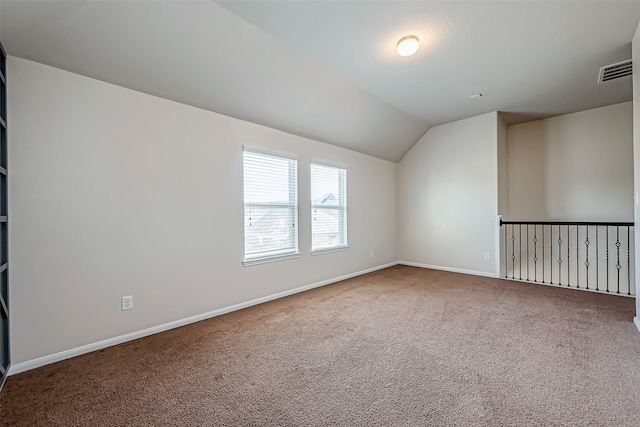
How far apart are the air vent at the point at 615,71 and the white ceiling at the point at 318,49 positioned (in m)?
0.10

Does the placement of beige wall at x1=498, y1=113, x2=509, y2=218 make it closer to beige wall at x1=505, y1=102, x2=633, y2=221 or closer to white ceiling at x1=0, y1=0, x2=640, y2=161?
beige wall at x1=505, y1=102, x2=633, y2=221

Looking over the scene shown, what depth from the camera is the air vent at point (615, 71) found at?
312cm

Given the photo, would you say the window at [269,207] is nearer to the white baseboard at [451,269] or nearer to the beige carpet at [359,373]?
the beige carpet at [359,373]

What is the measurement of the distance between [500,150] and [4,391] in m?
6.52

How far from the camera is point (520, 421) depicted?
4.78ft

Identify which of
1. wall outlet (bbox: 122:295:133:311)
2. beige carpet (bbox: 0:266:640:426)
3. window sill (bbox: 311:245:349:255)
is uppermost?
window sill (bbox: 311:245:349:255)

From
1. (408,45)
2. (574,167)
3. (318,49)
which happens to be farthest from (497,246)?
(318,49)

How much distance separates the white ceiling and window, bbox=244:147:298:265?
0.54 m

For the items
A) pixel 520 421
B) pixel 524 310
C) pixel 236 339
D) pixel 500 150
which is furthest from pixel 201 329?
pixel 500 150

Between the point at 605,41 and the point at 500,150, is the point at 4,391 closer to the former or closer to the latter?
the point at 605,41

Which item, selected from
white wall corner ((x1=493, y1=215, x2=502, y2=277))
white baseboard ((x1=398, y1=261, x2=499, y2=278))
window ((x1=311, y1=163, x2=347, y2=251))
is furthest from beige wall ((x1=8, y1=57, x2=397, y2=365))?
white wall corner ((x1=493, y1=215, x2=502, y2=277))

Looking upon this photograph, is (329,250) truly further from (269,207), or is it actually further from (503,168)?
(503,168)

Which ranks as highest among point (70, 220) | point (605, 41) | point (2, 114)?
point (605, 41)

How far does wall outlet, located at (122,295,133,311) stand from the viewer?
2453 millimetres
